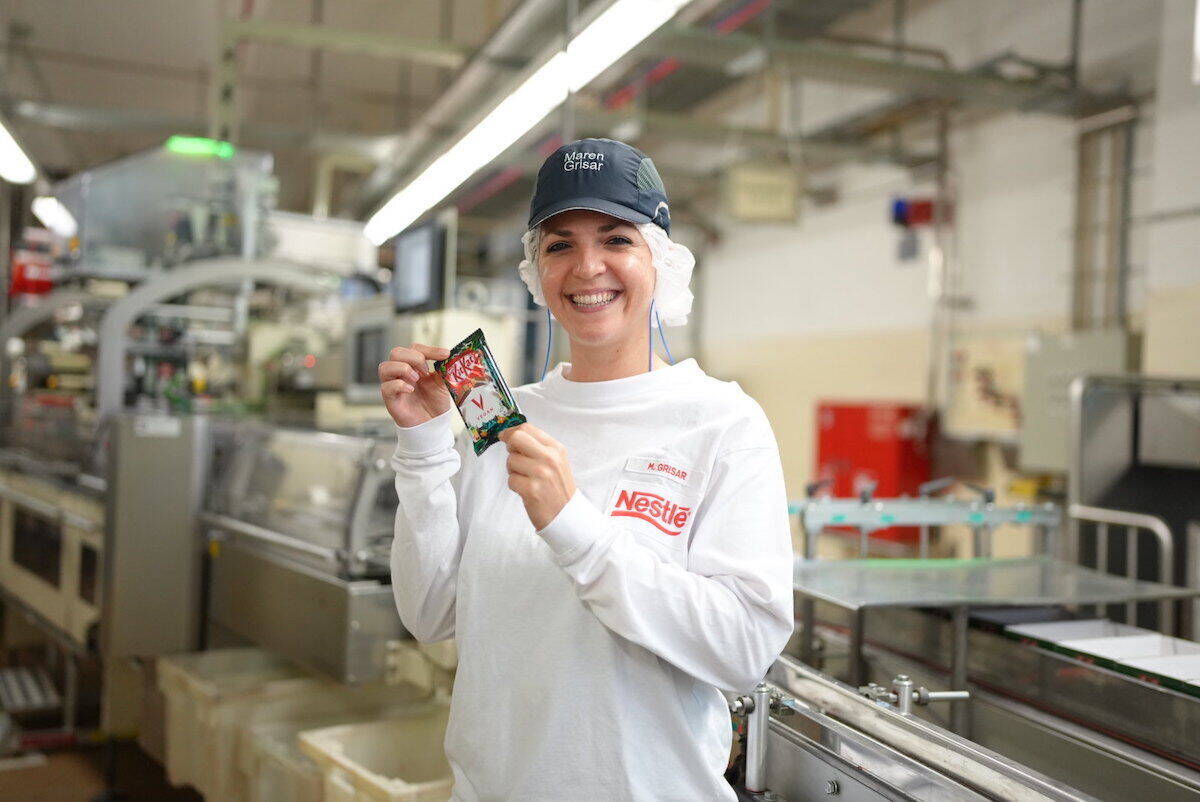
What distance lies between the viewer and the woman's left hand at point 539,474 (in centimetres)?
111

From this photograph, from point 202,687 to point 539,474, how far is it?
238 centimetres

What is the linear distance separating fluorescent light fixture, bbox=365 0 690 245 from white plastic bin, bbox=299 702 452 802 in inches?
72.7

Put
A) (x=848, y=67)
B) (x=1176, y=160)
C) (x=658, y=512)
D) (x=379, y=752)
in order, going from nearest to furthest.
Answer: (x=658, y=512) < (x=379, y=752) < (x=1176, y=160) < (x=848, y=67)

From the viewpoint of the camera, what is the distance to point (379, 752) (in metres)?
2.63

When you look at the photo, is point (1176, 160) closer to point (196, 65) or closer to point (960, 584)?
point (960, 584)

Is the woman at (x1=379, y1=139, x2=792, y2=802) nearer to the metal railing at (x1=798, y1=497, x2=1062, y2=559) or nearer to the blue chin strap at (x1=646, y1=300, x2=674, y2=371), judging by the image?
the blue chin strap at (x1=646, y1=300, x2=674, y2=371)

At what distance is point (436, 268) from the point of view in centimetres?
A: 305

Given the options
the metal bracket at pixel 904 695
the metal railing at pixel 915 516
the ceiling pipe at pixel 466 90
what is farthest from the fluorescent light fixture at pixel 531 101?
the metal bracket at pixel 904 695

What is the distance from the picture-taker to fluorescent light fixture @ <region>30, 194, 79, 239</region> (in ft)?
16.9

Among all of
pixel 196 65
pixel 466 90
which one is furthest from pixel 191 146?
pixel 196 65

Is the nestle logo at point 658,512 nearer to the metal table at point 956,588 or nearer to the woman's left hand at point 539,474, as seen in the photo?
the woman's left hand at point 539,474

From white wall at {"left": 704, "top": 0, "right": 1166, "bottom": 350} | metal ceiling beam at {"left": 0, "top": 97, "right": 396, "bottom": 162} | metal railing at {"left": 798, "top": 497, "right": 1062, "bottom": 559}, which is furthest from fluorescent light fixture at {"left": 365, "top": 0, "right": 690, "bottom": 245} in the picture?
white wall at {"left": 704, "top": 0, "right": 1166, "bottom": 350}

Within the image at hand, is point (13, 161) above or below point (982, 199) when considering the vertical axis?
below

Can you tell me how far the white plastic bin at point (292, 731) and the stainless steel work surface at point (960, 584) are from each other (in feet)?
4.18
